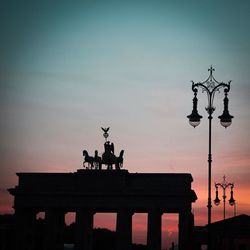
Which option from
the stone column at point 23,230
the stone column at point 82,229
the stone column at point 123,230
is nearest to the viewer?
the stone column at point 123,230

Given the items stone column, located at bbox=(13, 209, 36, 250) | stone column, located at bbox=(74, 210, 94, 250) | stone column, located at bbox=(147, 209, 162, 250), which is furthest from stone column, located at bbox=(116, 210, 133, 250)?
stone column, located at bbox=(13, 209, 36, 250)

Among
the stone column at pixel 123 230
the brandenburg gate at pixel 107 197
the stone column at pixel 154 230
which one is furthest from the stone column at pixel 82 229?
the stone column at pixel 154 230

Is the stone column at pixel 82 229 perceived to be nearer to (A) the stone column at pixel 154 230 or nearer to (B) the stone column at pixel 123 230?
(B) the stone column at pixel 123 230

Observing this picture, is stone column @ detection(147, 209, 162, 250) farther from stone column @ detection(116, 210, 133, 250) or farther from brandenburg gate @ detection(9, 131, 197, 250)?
stone column @ detection(116, 210, 133, 250)

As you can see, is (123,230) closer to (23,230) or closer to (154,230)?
(154,230)

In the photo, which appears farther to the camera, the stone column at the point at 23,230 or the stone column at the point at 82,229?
the stone column at the point at 23,230

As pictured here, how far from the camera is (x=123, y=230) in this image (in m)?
67.7

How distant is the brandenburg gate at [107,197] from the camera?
66.6m

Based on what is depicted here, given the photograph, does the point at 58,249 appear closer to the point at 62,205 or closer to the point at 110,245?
the point at 62,205

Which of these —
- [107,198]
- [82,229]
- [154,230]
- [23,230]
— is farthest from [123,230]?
[23,230]

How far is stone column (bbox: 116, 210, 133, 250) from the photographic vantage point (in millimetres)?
67562

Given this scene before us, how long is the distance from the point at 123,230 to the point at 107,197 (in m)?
3.79

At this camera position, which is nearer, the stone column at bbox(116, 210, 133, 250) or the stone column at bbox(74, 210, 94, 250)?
the stone column at bbox(116, 210, 133, 250)

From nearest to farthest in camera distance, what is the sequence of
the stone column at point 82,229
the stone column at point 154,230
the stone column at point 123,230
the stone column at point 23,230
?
the stone column at point 154,230, the stone column at point 123,230, the stone column at point 82,229, the stone column at point 23,230
